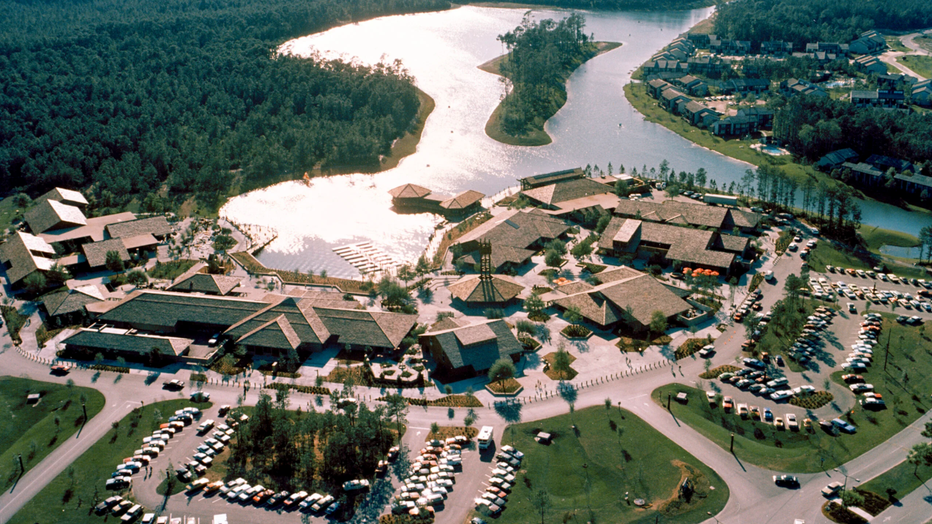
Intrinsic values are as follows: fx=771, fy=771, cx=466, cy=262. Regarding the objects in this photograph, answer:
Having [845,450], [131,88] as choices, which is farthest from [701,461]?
[131,88]

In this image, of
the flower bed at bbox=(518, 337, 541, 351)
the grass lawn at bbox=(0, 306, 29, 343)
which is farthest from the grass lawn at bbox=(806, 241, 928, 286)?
the grass lawn at bbox=(0, 306, 29, 343)

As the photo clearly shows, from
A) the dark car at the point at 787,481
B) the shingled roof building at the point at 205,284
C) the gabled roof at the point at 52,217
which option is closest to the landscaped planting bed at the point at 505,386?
the dark car at the point at 787,481

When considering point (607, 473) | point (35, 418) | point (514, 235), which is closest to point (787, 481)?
point (607, 473)

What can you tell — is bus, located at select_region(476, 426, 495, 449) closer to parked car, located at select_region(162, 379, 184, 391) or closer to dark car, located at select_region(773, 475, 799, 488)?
dark car, located at select_region(773, 475, 799, 488)

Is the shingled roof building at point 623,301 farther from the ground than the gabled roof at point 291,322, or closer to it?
closer to it

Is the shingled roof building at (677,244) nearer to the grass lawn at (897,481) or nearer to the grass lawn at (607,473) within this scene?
the grass lawn at (607,473)

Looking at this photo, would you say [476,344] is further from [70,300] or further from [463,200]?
[70,300]

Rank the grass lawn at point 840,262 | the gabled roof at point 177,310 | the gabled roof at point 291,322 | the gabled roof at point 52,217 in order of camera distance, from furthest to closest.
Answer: the gabled roof at point 52,217 → the grass lawn at point 840,262 → the gabled roof at point 177,310 → the gabled roof at point 291,322

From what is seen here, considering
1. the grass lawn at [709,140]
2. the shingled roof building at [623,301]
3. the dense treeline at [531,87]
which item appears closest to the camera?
the shingled roof building at [623,301]
